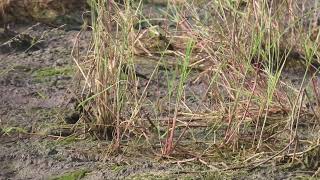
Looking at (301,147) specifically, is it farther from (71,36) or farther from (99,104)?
(71,36)

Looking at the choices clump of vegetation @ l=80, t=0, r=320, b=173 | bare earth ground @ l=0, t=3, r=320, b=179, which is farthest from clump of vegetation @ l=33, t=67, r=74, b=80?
clump of vegetation @ l=80, t=0, r=320, b=173

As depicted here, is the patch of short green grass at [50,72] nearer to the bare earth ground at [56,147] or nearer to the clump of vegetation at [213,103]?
the bare earth ground at [56,147]

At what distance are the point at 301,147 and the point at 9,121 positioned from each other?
1.05m

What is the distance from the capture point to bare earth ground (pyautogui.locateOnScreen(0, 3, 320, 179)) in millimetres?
2252

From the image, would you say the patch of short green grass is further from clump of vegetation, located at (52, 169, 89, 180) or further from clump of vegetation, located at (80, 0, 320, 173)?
clump of vegetation, located at (52, 169, 89, 180)

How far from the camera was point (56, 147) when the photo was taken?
2.46m

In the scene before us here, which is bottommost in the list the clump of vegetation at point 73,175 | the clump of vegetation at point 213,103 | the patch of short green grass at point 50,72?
the patch of short green grass at point 50,72

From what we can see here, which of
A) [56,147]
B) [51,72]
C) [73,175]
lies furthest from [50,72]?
[73,175]

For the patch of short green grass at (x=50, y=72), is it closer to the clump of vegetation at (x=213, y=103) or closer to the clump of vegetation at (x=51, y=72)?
the clump of vegetation at (x=51, y=72)

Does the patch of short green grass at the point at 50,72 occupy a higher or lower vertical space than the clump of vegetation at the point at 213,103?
lower

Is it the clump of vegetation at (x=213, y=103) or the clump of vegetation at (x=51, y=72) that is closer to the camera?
the clump of vegetation at (x=213, y=103)

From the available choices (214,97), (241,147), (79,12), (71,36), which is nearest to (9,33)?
(71,36)

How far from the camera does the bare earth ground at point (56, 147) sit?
225 cm

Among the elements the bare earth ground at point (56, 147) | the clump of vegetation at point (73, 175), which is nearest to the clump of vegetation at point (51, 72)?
the bare earth ground at point (56, 147)
